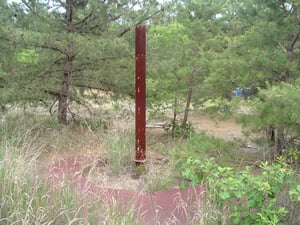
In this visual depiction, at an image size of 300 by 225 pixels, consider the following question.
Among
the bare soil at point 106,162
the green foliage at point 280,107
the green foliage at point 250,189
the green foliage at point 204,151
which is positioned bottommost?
the bare soil at point 106,162

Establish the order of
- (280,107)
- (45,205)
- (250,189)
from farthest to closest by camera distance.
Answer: (280,107), (45,205), (250,189)

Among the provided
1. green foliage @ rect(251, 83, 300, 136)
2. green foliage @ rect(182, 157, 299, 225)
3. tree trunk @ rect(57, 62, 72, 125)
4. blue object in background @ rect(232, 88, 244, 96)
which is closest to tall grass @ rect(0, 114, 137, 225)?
green foliage @ rect(182, 157, 299, 225)

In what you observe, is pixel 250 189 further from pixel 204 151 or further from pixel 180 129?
pixel 180 129

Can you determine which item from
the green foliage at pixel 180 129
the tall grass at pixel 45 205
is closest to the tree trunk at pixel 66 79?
the green foliage at pixel 180 129

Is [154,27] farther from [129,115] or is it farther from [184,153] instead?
[184,153]

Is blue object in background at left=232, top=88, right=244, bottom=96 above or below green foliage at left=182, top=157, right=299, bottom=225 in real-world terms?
above

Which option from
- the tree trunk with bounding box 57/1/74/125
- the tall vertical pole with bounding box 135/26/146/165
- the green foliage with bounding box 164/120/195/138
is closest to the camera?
the tall vertical pole with bounding box 135/26/146/165

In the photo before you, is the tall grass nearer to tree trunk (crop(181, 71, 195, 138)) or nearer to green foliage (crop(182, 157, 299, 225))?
green foliage (crop(182, 157, 299, 225))

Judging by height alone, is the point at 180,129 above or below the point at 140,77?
below

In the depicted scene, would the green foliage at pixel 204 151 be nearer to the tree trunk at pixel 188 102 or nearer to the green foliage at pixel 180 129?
the tree trunk at pixel 188 102

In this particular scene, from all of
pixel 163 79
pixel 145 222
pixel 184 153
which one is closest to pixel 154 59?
pixel 163 79

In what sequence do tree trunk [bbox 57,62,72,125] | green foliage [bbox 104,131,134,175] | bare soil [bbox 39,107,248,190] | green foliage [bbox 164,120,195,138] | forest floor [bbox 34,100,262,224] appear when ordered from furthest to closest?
green foliage [bbox 164,120,195,138] < tree trunk [bbox 57,62,72,125] < green foliage [bbox 104,131,134,175] < bare soil [bbox 39,107,248,190] < forest floor [bbox 34,100,262,224]

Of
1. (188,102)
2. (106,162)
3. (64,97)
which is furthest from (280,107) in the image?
(64,97)

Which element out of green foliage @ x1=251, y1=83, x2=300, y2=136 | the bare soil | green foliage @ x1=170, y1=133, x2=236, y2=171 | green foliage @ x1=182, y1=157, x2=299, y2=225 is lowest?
the bare soil
